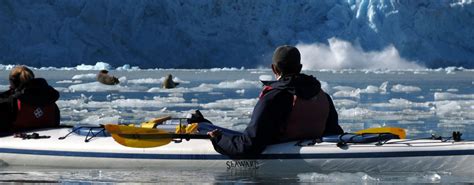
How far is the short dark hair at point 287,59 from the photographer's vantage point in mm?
4715

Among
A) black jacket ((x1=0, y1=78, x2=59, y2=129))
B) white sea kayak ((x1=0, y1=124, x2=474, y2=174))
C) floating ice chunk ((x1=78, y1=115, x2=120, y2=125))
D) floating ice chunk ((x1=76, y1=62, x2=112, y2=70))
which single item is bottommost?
white sea kayak ((x1=0, y1=124, x2=474, y2=174))

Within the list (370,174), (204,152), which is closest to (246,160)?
(204,152)

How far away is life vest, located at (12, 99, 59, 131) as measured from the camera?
5.78 meters

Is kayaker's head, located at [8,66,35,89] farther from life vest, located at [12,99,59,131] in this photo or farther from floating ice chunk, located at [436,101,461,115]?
floating ice chunk, located at [436,101,461,115]

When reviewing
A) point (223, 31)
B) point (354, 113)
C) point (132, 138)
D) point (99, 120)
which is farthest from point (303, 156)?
point (223, 31)

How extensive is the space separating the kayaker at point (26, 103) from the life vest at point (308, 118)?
1639 mm

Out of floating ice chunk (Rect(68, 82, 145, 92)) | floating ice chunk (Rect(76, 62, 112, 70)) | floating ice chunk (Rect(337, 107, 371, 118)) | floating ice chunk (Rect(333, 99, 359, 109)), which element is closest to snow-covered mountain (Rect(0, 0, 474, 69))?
floating ice chunk (Rect(76, 62, 112, 70))

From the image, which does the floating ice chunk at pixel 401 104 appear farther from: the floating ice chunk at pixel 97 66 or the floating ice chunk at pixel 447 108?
the floating ice chunk at pixel 97 66

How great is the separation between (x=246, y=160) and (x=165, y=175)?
447 mm

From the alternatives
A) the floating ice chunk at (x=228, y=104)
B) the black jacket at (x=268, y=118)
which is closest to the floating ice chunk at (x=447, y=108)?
the floating ice chunk at (x=228, y=104)

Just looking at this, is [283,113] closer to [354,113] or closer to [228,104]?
[354,113]

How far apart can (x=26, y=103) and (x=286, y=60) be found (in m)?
1.87

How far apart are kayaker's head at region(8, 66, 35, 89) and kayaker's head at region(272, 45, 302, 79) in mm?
1678

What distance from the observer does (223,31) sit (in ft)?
113
